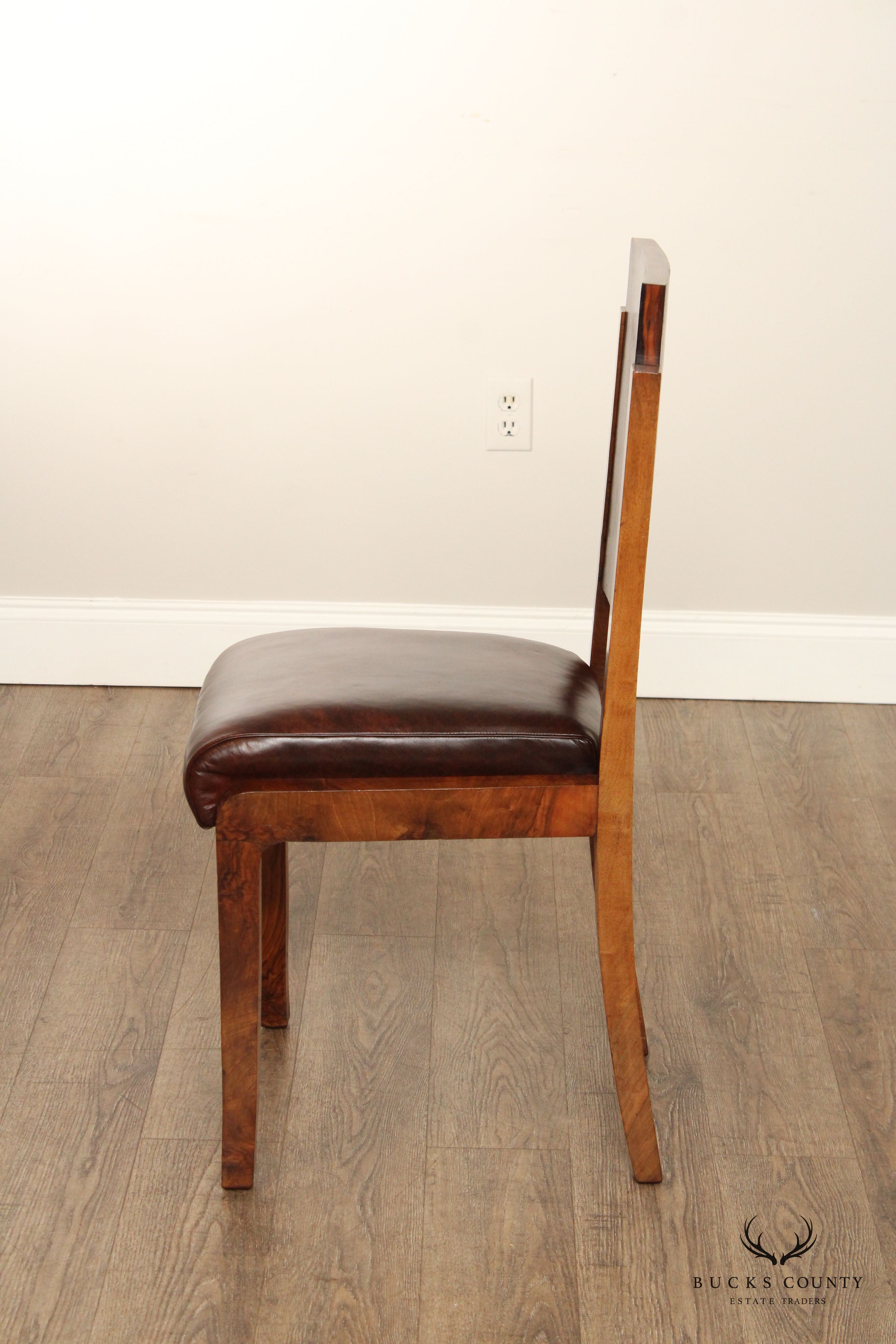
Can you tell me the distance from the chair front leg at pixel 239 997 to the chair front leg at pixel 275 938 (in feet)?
0.66

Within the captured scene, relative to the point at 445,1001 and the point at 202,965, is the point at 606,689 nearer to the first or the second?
the point at 445,1001

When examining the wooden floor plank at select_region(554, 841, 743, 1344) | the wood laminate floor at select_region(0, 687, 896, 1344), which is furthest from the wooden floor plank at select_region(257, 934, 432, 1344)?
the wooden floor plank at select_region(554, 841, 743, 1344)

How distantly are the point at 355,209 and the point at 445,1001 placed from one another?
129 cm

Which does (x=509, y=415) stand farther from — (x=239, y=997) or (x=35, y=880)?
(x=239, y=997)

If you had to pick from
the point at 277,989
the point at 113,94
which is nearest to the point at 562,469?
the point at 113,94

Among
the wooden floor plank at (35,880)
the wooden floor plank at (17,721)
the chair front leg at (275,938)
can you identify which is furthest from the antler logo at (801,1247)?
the wooden floor plank at (17,721)

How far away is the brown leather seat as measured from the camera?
1146 millimetres

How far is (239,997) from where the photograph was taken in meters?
1.20

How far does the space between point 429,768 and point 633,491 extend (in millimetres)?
309

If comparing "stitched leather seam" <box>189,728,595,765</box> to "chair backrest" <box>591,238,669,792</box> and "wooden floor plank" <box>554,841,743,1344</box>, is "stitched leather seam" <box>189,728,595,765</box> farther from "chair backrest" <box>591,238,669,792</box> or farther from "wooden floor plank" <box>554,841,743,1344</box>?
"wooden floor plank" <box>554,841,743,1344</box>

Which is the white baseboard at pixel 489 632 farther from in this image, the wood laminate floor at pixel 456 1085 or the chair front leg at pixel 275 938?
the chair front leg at pixel 275 938

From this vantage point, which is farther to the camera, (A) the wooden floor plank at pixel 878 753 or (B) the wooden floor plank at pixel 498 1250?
(A) the wooden floor plank at pixel 878 753

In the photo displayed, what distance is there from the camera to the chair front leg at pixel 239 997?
117cm

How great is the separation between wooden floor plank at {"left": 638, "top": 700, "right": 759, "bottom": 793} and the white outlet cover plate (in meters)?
0.53
